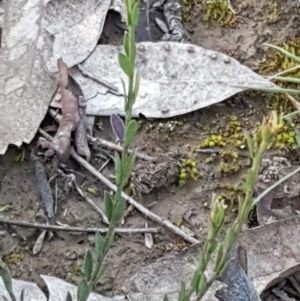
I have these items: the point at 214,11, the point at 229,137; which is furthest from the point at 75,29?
the point at 229,137

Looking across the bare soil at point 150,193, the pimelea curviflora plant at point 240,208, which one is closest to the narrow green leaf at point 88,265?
the pimelea curviflora plant at point 240,208

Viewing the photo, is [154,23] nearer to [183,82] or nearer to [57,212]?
[183,82]

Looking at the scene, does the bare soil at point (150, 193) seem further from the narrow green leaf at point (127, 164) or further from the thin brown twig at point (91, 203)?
the narrow green leaf at point (127, 164)

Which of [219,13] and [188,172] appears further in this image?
[219,13]

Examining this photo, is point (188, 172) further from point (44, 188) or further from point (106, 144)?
point (44, 188)

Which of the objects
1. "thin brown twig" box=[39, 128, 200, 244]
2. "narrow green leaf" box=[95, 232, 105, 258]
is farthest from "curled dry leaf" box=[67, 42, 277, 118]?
"narrow green leaf" box=[95, 232, 105, 258]
